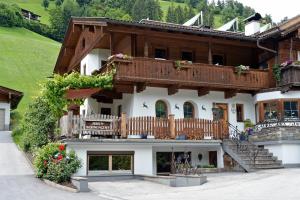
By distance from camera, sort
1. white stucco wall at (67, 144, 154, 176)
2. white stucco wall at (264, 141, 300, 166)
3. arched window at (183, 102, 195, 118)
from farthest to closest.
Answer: arched window at (183, 102, 195, 118), white stucco wall at (264, 141, 300, 166), white stucco wall at (67, 144, 154, 176)

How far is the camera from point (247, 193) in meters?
14.2

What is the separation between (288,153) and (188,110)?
20.8ft

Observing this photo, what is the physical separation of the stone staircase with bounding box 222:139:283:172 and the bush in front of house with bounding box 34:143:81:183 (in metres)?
7.95

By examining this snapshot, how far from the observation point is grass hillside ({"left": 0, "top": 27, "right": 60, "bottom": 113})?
238 ft

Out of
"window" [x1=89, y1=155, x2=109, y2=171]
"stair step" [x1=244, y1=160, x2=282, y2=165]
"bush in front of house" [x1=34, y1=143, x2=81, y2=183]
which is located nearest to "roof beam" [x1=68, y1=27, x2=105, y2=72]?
"window" [x1=89, y1=155, x2=109, y2=171]

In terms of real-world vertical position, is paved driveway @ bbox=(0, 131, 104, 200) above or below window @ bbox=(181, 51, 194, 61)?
below

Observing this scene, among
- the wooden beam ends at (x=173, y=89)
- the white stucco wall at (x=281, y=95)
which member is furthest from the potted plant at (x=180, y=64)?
the white stucco wall at (x=281, y=95)

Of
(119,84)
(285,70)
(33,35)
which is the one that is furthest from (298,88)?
(33,35)

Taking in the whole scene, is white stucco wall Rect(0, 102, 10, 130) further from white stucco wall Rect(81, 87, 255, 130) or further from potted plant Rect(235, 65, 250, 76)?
potted plant Rect(235, 65, 250, 76)

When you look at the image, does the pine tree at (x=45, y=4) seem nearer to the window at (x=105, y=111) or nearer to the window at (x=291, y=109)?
the window at (x=105, y=111)

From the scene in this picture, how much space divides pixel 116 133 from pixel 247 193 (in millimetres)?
8509

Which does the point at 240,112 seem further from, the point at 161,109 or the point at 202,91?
the point at 161,109

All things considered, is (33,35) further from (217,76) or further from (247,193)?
(247,193)

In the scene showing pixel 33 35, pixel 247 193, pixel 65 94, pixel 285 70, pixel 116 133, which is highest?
pixel 33 35
